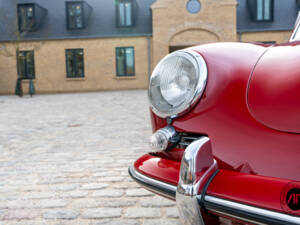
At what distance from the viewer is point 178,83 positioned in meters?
1.31

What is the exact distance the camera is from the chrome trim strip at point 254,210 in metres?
0.83

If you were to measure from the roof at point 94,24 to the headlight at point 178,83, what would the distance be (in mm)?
17669

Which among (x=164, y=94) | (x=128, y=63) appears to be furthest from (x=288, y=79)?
(x=128, y=63)

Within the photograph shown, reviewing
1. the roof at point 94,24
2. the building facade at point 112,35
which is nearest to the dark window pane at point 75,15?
the building facade at point 112,35

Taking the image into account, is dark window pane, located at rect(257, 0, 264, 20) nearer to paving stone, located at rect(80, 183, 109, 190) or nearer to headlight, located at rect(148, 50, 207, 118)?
paving stone, located at rect(80, 183, 109, 190)

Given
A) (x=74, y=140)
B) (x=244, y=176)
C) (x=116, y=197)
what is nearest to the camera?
(x=244, y=176)

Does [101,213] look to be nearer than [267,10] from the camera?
Yes

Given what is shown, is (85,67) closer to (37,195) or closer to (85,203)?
(37,195)

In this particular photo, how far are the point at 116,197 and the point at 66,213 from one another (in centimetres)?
42

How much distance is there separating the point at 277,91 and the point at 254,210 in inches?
18.1

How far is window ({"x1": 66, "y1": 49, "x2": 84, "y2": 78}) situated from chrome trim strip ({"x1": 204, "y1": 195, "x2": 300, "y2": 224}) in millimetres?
19001

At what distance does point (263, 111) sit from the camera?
109 centimetres

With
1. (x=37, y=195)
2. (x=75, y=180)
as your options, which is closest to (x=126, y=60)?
(x=75, y=180)

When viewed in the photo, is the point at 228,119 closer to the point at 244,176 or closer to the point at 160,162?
the point at 244,176
